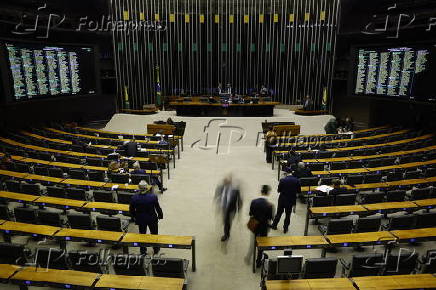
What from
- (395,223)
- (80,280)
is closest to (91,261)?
(80,280)

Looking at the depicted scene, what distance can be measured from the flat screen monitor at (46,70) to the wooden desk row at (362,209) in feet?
38.9

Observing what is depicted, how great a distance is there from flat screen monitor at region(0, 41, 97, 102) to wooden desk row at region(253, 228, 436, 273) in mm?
11622

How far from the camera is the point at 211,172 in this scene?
11.0 metres

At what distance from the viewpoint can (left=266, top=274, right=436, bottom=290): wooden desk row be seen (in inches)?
179

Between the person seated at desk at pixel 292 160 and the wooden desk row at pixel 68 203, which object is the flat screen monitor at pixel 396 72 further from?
the wooden desk row at pixel 68 203

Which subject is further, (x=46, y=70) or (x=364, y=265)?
(x=46, y=70)

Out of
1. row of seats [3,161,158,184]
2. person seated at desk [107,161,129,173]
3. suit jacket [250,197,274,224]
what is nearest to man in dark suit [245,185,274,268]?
suit jacket [250,197,274,224]

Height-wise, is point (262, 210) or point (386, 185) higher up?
point (262, 210)

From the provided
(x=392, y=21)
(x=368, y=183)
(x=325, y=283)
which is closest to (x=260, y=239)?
(x=325, y=283)

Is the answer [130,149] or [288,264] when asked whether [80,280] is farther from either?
[130,149]

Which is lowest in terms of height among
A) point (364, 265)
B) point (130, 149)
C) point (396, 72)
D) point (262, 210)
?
point (364, 265)

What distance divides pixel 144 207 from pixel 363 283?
12.6 ft

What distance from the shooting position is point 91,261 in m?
5.19

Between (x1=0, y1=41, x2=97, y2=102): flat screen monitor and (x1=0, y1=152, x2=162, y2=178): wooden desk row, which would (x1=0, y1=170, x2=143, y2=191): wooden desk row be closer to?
(x1=0, y1=152, x2=162, y2=178): wooden desk row
